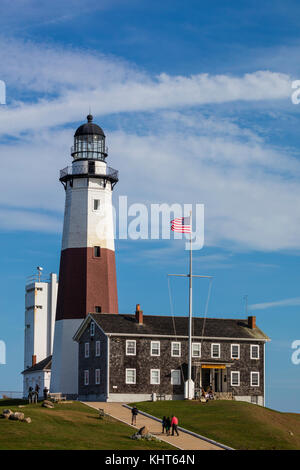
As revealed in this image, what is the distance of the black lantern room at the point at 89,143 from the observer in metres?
89.0

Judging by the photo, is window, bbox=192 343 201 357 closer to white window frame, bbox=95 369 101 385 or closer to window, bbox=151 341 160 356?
window, bbox=151 341 160 356

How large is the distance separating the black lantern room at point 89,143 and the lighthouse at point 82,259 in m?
0.20

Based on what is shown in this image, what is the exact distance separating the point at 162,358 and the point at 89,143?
891 inches

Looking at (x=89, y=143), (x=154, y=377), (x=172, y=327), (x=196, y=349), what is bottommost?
(x=154, y=377)

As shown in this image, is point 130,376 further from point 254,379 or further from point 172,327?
point 254,379

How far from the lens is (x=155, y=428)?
2404 inches

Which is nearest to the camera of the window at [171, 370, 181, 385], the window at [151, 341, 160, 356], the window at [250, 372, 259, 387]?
the window at [171, 370, 181, 385]

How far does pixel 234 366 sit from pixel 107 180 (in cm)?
2115

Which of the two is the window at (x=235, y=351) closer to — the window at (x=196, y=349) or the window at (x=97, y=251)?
the window at (x=196, y=349)

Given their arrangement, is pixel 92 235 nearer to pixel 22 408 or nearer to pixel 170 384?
pixel 170 384

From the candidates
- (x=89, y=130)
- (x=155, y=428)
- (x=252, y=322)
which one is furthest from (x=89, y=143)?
(x=155, y=428)

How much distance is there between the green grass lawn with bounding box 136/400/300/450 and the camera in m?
57.3

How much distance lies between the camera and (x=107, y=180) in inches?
3460

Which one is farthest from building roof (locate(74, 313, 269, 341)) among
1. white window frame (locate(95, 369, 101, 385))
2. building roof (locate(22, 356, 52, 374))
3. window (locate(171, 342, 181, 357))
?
building roof (locate(22, 356, 52, 374))
